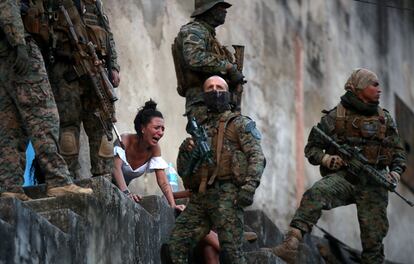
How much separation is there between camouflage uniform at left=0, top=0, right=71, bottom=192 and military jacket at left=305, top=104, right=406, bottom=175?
132 inches

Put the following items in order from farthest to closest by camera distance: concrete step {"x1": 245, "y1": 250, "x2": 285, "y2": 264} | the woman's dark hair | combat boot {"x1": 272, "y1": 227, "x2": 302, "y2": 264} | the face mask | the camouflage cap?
the camouflage cap < combat boot {"x1": 272, "y1": 227, "x2": 302, "y2": 264} < the woman's dark hair < concrete step {"x1": 245, "y1": 250, "x2": 285, "y2": 264} < the face mask

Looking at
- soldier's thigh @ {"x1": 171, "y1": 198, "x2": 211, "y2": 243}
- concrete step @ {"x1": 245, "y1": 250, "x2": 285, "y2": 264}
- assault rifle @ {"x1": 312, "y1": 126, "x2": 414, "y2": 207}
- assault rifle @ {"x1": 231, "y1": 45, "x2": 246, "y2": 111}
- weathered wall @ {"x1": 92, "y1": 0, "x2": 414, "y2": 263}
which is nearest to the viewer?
soldier's thigh @ {"x1": 171, "y1": 198, "x2": 211, "y2": 243}

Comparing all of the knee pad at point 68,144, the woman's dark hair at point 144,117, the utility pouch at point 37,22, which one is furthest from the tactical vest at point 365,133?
the utility pouch at point 37,22

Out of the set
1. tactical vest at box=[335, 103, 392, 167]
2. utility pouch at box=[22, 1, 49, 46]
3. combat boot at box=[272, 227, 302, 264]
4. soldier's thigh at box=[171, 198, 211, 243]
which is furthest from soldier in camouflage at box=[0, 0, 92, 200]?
tactical vest at box=[335, 103, 392, 167]

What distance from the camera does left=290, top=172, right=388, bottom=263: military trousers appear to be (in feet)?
44.3

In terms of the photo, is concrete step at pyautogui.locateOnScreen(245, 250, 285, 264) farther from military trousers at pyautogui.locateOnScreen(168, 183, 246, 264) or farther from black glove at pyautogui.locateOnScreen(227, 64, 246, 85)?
black glove at pyautogui.locateOnScreen(227, 64, 246, 85)

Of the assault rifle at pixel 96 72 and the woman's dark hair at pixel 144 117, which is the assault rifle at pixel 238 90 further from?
the assault rifle at pixel 96 72

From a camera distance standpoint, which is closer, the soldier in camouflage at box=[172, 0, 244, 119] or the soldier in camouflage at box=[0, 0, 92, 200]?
the soldier in camouflage at box=[0, 0, 92, 200]

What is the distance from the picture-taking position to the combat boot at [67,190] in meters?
10.8

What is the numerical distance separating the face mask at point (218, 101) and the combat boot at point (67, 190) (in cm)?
145

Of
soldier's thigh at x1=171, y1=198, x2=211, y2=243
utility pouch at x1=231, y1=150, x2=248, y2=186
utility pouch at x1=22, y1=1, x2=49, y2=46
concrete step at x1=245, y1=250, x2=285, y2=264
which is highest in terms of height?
utility pouch at x1=22, y1=1, x2=49, y2=46

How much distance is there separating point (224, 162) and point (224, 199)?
0.29 metres

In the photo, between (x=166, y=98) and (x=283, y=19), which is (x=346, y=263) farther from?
(x=283, y=19)

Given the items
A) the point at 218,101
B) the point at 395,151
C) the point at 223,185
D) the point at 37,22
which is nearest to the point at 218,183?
the point at 223,185
